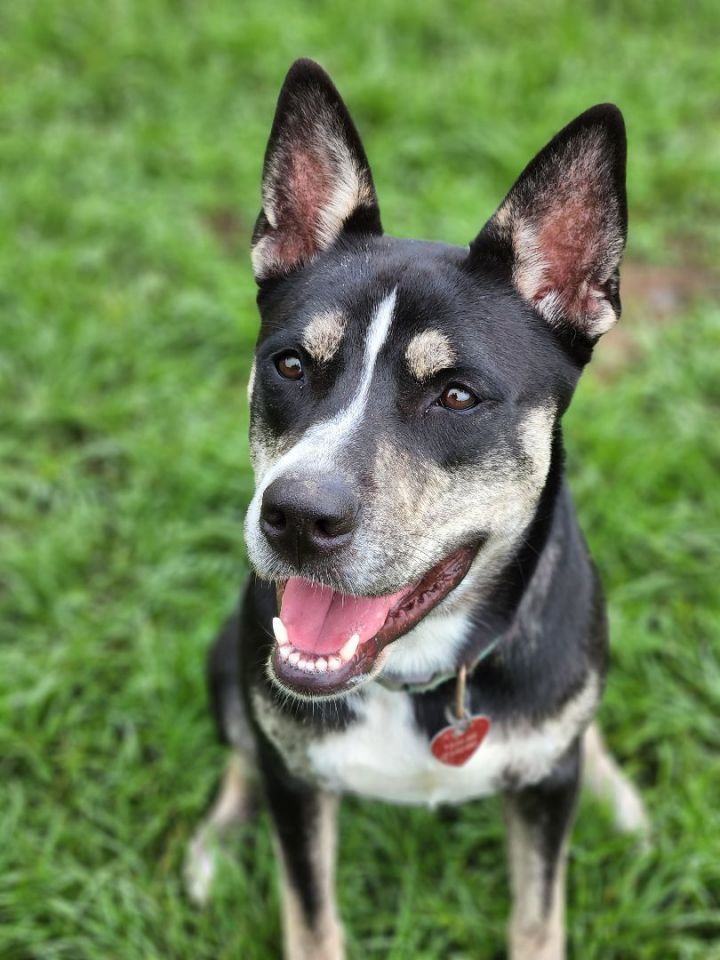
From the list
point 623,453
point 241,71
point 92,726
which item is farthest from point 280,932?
point 241,71

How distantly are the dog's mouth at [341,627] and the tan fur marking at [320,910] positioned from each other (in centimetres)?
67

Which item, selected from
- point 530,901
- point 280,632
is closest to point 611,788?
point 530,901

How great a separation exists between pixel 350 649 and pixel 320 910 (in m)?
0.98

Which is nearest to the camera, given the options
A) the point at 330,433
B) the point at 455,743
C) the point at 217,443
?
the point at 330,433

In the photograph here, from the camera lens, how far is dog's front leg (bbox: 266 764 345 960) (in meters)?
2.74

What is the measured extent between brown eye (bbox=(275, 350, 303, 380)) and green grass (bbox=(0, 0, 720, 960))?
5.30 feet

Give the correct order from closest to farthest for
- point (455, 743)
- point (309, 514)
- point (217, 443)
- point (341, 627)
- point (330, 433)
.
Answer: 1. point (309, 514)
2. point (330, 433)
3. point (341, 627)
4. point (455, 743)
5. point (217, 443)

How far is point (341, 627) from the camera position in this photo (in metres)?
2.33

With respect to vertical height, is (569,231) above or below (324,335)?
above

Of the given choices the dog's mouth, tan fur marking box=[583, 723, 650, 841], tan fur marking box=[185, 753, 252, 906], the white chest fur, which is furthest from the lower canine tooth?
tan fur marking box=[583, 723, 650, 841]

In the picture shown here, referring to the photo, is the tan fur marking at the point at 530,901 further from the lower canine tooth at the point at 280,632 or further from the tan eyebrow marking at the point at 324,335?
the tan eyebrow marking at the point at 324,335

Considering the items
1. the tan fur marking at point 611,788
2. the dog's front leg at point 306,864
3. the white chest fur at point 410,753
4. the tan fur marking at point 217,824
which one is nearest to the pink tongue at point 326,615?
the white chest fur at point 410,753

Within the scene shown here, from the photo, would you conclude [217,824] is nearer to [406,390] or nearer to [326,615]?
[326,615]

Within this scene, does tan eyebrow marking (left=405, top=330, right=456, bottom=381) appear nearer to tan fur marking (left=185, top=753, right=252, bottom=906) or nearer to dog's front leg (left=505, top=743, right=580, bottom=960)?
dog's front leg (left=505, top=743, right=580, bottom=960)
